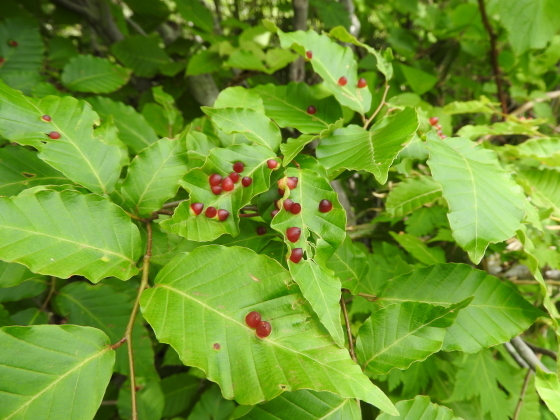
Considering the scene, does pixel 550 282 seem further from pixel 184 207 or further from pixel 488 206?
pixel 184 207

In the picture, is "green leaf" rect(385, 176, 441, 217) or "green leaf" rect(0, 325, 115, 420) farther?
"green leaf" rect(385, 176, 441, 217)

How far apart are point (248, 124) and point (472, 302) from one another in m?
0.72

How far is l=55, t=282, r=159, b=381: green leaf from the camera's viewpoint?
1266 millimetres

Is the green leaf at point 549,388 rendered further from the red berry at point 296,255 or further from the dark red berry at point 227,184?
the dark red berry at point 227,184

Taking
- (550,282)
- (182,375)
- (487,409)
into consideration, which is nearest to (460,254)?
(550,282)

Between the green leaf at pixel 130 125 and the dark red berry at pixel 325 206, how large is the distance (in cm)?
95

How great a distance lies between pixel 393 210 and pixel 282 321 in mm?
690

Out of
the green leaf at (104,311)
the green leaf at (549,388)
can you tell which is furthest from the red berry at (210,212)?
the green leaf at (549,388)

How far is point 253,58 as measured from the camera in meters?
1.68

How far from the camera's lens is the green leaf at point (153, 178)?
89 cm

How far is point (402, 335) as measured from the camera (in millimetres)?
772

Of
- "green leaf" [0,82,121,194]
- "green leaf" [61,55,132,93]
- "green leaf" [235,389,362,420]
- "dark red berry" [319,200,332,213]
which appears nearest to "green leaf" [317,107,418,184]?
"dark red berry" [319,200,332,213]

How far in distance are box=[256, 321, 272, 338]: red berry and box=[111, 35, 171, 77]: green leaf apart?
78.8 inches

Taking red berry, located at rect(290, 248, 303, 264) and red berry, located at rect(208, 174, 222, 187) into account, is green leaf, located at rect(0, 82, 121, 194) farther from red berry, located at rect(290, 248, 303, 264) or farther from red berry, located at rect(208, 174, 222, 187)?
red berry, located at rect(290, 248, 303, 264)
